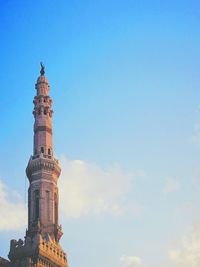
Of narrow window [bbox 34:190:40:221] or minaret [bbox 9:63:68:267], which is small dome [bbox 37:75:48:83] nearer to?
minaret [bbox 9:63:68:267]

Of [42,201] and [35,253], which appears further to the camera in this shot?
[42,201]

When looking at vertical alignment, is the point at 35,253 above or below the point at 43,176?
below

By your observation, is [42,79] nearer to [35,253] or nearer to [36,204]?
[36,204]

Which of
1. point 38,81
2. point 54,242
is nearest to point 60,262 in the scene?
point 54,242

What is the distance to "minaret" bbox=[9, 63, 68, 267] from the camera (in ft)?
174

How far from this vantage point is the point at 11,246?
2142 inches

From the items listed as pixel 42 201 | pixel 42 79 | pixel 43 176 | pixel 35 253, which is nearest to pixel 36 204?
pixel 42 201

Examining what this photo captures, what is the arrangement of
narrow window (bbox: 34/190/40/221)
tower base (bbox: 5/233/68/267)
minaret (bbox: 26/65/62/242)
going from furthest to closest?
narrow window (bbox: 34/190/40/221)
minaret (bbox: 26/65/62/242)
tower base (bbox: 5/233/68/267)

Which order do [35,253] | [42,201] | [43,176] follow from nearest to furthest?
[35,253]
[42,201]
[43,176]

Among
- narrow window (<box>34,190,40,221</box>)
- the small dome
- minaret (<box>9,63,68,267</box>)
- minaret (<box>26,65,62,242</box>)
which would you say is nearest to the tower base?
minaret (<box>9,63,68,267</box>)

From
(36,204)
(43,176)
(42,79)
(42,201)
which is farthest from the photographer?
(42,79)

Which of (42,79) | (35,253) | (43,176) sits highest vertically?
(42,79)

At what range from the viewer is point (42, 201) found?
57.7m

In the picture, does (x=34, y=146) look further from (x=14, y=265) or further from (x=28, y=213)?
(x=14, y=265)
